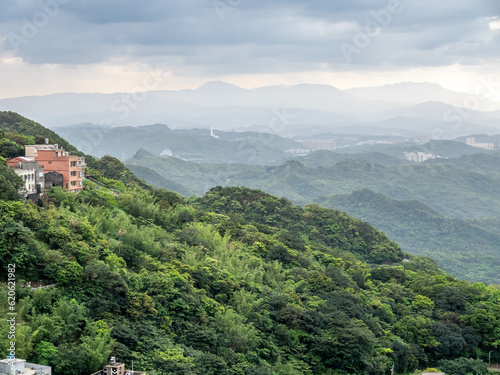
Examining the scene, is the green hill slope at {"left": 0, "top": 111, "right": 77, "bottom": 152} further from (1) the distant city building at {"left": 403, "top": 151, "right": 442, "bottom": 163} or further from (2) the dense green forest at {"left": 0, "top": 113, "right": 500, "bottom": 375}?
(1) the distant city building at {"left": 403, "top": 151, "right": 442, "bottom": 163}

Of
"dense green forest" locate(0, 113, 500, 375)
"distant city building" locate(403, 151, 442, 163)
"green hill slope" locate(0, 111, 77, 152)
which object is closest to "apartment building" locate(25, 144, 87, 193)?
"dense green forest" locate(0, 113, 500, 375)

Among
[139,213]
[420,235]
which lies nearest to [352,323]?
[139,213]

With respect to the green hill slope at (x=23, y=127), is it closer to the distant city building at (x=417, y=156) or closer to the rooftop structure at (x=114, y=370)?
the rooftop structure at (x=114, y=370)

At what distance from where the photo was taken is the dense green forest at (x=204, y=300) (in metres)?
17.0

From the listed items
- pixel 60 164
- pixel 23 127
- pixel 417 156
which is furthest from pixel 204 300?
pixel 417 156

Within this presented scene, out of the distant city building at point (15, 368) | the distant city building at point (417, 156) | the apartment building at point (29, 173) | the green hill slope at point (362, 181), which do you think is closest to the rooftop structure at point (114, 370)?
the distant city building at point (15, 368)

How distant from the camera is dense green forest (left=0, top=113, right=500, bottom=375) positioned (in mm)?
16953

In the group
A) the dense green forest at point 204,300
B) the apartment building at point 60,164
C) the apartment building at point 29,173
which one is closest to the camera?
the dense green forest at point 204,300

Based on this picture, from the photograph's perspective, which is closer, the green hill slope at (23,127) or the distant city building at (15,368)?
the distant city building at (15,368)

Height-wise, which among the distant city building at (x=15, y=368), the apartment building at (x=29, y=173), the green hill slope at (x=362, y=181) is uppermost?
the apartment building at (x=29, y=173)

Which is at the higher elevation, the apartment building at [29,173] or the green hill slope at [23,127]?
the green hill slope at [23,127]

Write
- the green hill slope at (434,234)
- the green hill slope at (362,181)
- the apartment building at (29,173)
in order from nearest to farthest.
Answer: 1. the apartment building at (29,173)
2. the green hill slope at (434,234)
3. the green hill slope at (362,181)

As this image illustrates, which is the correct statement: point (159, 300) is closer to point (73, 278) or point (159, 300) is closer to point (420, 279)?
point (73, 278)

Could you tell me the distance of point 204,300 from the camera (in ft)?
69.8
